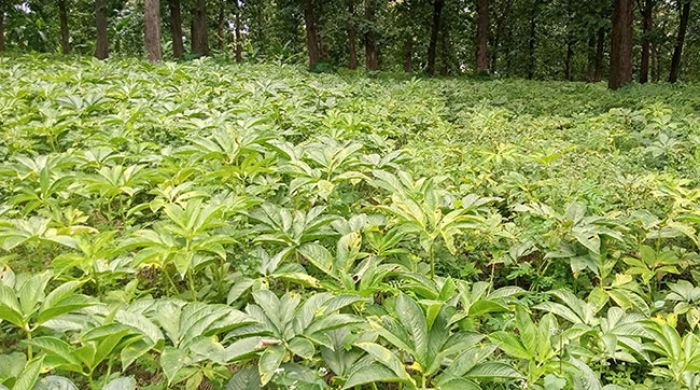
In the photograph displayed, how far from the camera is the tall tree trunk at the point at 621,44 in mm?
10641

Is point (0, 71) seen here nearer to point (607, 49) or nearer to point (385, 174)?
point (385, 174)

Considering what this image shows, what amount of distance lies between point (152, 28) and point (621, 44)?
11.1m

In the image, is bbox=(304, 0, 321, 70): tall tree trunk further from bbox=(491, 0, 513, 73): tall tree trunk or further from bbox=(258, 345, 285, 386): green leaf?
bbox=(258, 345, 285, 386): green leaf

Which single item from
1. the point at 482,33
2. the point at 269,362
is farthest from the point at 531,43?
the point at 269,362

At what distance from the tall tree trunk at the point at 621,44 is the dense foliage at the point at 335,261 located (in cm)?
617

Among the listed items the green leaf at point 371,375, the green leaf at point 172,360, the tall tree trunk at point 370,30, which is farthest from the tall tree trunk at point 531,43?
the green leaf at point 172,360

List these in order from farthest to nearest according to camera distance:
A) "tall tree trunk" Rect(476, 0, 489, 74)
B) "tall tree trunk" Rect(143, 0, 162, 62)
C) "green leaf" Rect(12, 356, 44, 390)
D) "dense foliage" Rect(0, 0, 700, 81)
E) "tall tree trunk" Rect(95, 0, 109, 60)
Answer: "dense foliage" Rect(0, 0, 700, 81) → "tall tree trunk" Rect(476, 0, 489, 74) → "tall tree trunk" Rect(95, 0, 109, 60) → "tall tree trunk" Rect(143, 0, 162, 62) → "green leaf" Rect(12, 356, 44, 390)

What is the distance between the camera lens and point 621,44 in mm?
10945

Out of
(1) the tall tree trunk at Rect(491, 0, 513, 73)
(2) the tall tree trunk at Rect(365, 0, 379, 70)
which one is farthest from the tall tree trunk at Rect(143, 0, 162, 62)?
(1) the tall tree trunk at Rect(491, 0, 513, 73)

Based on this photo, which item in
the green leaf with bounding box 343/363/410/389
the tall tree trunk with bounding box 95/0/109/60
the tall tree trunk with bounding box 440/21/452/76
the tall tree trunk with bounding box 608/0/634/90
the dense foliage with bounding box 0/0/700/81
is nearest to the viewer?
the green leaf with bounding box 343/363/410/389

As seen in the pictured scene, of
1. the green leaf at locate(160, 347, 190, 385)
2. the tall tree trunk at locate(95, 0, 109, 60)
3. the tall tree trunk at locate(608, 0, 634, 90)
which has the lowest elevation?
the green leaf at locate(160, 347, 190, 385)

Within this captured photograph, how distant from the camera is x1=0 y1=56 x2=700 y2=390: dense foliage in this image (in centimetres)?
180

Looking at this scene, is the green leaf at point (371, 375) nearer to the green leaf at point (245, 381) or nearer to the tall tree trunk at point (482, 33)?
the green leaf at point (245, 381)

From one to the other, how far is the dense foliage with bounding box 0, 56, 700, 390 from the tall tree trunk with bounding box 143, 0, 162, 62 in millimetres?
7565
